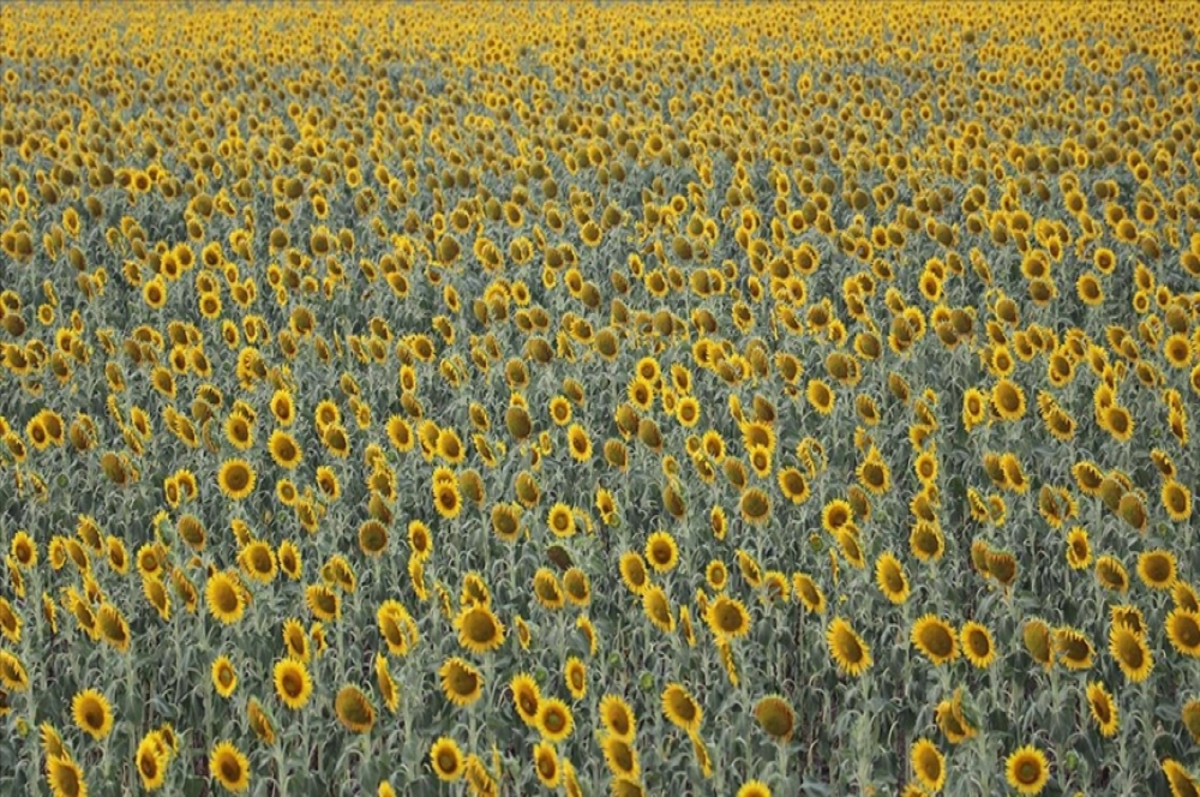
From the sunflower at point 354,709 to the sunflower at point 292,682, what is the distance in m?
0.11

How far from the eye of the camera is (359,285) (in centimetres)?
938

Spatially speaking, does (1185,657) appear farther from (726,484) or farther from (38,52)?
(38,52)

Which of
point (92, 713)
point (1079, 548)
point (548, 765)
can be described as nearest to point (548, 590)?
point (548, 765)

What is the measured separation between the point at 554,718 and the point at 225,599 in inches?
52.7

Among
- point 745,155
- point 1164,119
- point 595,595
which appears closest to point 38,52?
point 745,155

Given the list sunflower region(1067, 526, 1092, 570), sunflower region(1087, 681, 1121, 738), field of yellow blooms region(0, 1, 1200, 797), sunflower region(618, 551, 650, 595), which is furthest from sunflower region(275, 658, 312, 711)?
sunflower region(1067, 526, 1092, 570)

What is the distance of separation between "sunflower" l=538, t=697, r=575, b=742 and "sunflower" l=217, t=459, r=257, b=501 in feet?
7.00

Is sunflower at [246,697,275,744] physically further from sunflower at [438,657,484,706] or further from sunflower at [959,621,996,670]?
sunflower at [959,621,996,670]

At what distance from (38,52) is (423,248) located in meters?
10.8

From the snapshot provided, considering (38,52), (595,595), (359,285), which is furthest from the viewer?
(38,52)

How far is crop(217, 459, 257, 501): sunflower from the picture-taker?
572cm

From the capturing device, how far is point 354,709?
13.5 feet

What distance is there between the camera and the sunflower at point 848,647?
4312 millimetres

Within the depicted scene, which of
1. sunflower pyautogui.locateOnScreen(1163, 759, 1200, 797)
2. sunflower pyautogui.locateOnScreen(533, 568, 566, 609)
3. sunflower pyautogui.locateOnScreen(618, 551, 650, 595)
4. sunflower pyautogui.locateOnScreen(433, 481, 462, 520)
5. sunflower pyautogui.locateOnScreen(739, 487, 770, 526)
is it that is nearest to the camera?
sunflower pyautogui.locateOnScreen(1163, 759, 1200, 797)
